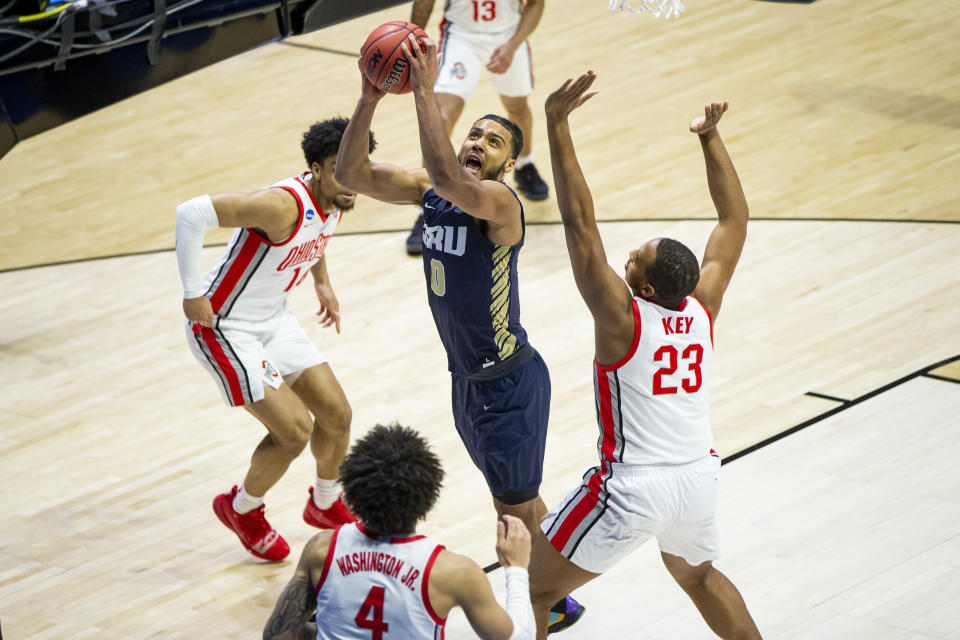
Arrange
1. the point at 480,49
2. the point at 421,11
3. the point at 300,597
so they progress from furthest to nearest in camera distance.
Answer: the point at 480,49 → the point at 421,11 → the point at 300,597

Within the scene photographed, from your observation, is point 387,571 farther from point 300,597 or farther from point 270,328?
point 270,328

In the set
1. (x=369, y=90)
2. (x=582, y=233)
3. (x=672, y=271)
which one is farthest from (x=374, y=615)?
(x=369, y=90)

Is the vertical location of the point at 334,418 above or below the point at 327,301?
below

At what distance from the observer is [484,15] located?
324 inches

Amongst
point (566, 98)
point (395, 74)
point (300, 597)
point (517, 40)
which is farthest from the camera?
point (517, 40)

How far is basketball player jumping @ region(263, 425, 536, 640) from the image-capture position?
295 cm

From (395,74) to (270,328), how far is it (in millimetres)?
1490

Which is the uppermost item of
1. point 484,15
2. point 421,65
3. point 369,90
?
point 421,65

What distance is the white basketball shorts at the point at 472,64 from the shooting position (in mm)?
8133

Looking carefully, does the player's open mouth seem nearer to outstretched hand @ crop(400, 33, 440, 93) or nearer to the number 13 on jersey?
outstretched hand @ crop(400, 33, 440, 93)

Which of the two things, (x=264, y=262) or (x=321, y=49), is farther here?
(x=321, y=49)

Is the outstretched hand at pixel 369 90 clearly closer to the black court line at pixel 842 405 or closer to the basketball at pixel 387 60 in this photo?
the basketball at pixel 387 60

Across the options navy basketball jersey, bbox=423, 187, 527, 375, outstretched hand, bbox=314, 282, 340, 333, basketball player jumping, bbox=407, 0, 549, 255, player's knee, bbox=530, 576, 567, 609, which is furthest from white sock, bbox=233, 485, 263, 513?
basketball player jumping, bbox=407, 0, 549, 255

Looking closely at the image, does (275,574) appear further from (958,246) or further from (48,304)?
(958,246)
